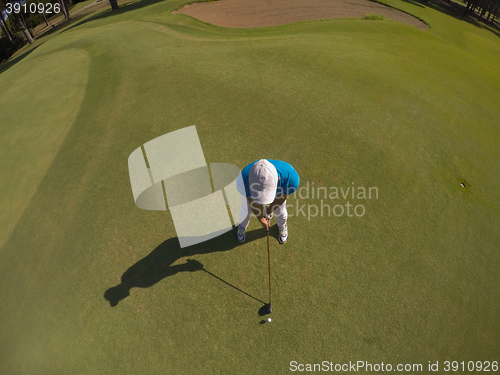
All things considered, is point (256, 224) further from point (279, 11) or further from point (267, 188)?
point (279, 11)

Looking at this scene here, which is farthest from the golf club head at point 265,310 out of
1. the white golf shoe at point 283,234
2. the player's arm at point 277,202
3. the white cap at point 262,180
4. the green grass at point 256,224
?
the white cap at point 262,180

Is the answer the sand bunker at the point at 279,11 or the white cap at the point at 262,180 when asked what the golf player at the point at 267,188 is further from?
the sand bunker at the point at 279,11

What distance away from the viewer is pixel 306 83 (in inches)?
334

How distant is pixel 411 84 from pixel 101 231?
34.2 ft

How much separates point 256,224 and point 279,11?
1658 centimetres

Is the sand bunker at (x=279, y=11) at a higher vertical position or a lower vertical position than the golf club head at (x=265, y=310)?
higher

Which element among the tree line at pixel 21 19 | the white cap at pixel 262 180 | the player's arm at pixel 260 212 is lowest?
the tree line at pixel 21 19

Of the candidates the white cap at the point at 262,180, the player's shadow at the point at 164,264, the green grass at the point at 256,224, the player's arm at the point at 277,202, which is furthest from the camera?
the player's shadow at the point at 164,264

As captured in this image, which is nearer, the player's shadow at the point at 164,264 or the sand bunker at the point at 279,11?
the player's shadow at the point at 164,264

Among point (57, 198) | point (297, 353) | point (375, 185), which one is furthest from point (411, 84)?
point (57, 198)

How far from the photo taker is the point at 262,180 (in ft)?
11.4

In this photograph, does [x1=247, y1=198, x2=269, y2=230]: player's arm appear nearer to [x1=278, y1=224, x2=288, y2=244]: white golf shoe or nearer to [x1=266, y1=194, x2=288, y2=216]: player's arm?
[x1=266, y1=194, x2=288, y2=216]: player's arm

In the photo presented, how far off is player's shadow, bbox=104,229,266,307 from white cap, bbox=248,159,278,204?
183cm

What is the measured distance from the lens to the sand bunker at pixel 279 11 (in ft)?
50.3
